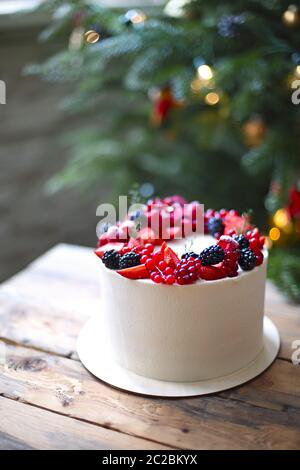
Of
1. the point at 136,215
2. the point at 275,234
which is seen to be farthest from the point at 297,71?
the point at 136,215

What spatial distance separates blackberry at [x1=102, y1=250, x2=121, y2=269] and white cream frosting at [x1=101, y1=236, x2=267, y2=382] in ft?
0.04

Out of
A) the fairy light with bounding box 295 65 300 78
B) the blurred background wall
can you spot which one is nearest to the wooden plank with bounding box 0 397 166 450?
the fairy light with bounding box 295 65 300 78

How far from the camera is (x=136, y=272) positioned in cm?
102

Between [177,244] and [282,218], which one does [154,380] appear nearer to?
[177,244]

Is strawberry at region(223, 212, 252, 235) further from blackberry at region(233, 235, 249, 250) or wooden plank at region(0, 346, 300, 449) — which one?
wooden plank at region(0, 346, 300, 449)

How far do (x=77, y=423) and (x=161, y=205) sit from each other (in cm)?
52

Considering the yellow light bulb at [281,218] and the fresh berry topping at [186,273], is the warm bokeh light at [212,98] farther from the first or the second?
the fresh berry topping at [186,273]

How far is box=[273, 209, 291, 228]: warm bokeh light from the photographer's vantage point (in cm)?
160

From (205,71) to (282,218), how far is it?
0.48 meters

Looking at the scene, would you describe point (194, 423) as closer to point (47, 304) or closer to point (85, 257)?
point (47, 304)

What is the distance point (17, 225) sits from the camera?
2504 millimetres

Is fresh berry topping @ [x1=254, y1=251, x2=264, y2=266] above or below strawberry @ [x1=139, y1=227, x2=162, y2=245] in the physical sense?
above

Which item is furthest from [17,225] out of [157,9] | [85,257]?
[157,9]

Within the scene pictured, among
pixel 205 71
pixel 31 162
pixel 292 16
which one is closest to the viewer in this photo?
pixel 292 16
